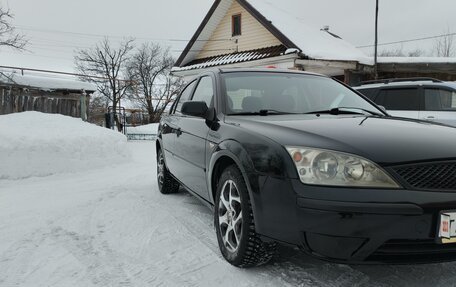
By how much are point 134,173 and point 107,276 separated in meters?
4.76

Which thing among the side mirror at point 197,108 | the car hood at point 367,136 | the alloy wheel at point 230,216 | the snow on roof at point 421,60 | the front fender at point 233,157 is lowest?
the alloy wheel at point 230,216

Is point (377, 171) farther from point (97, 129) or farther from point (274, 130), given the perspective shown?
point (97, 129)

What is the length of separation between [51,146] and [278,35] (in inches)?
392

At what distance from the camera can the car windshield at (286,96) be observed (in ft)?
10.9

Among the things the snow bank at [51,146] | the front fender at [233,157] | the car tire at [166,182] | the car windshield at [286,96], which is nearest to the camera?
the front fender at [233,157]

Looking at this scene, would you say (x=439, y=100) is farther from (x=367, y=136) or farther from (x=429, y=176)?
(x=429, y=176)

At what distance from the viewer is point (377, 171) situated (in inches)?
81.9

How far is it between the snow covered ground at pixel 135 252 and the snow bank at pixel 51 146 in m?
1.79

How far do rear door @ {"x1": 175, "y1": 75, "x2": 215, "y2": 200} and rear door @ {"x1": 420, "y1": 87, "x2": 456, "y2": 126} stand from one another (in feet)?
18.4

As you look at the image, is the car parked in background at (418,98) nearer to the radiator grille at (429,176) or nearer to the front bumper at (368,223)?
the radiator grille at (429,176)

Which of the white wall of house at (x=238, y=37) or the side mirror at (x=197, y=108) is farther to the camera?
the white wall of house at (x=238, y=37)

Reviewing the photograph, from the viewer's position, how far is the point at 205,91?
3.99 m

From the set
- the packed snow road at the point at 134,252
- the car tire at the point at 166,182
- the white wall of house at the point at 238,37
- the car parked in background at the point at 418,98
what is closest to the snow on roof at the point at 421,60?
the white wall of house at the point at 238,37

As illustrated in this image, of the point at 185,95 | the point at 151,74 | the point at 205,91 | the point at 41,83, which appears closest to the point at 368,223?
the point at 205,91
